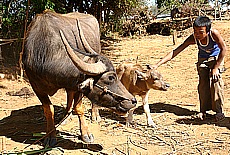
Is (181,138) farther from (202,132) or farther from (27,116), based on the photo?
(27,116)

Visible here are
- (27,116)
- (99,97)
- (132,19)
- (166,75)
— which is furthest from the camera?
(132,19)

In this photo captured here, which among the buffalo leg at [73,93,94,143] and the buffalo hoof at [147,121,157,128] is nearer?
the buffalo leg at [73,93,94,143]

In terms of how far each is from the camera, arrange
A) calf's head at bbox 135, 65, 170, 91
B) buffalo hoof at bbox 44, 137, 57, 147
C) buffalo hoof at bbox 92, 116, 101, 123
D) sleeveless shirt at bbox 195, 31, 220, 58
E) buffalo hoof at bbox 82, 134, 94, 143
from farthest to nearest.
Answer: buffalo hoof at bbox 92, 116, 101, 123 < sleeveless shirt at bbox 195, 31, 220, 58 < calf's head at bbox 135, 65, 170, 91 < buffalo hoof at bbox 82, 134, 94, 143 < buffalo hoof at bbox 44, 137, 57, 147

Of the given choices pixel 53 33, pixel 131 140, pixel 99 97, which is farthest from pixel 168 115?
pixel 53 33

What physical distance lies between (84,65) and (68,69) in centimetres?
54

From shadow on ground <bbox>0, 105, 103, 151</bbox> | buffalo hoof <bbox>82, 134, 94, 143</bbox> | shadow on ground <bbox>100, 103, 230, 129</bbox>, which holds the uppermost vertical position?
buffalo hoof <bbox>82, 134, 94, 143</bbox>

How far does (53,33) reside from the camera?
455cm

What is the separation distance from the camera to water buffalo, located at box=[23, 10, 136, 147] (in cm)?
385

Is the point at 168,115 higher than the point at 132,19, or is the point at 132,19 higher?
the point at 132,19

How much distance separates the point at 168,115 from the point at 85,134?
1949mm

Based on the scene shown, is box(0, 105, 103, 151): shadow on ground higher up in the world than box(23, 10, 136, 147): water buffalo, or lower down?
lower down

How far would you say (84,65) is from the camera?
358 cm

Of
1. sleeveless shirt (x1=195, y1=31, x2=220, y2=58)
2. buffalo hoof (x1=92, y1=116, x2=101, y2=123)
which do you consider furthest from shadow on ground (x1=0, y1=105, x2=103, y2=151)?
sleeveless shirt (x1=195, y1=31, x2=220, y2=58)

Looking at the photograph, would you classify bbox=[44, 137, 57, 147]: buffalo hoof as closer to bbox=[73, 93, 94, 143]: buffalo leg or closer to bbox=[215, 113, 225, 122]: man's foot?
bbox=[73, 93, 94, 143]: buffalo leg
